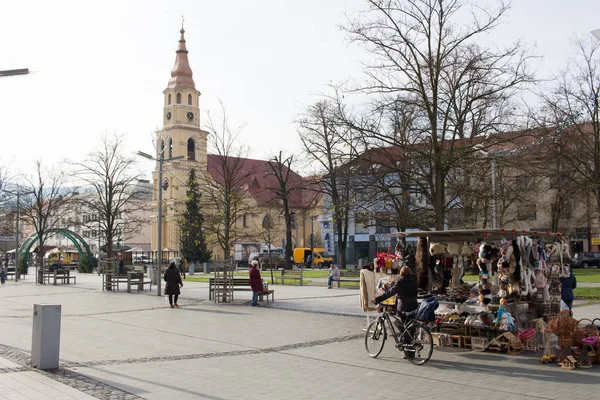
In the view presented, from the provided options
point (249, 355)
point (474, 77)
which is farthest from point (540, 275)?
point (474, 77)

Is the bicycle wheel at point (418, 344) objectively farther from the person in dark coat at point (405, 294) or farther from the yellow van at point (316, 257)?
the yellow van at point (316, 257)

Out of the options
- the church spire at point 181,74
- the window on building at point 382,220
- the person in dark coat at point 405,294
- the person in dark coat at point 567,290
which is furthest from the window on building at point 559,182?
the church spire at point 181,74

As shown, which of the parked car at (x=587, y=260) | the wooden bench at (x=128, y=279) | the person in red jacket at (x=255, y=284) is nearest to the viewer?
the person in red jacket at (x=255, y=284)

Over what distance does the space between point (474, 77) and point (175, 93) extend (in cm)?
7181

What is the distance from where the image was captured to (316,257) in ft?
225

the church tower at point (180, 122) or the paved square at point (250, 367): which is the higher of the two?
the church tower at point (180, 122)

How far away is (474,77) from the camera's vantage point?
18766mm

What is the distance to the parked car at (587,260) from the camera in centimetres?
5000

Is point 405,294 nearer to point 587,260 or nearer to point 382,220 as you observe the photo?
point 382,220

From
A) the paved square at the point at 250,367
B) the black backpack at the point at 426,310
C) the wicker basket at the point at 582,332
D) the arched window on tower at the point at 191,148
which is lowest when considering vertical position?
the paved square at the point at 250,367

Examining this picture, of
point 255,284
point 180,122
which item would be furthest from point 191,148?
point 255,284

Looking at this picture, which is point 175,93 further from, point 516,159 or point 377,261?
point 377,261

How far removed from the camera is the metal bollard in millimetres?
10062

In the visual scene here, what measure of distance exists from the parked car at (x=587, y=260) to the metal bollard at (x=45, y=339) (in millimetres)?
47572
